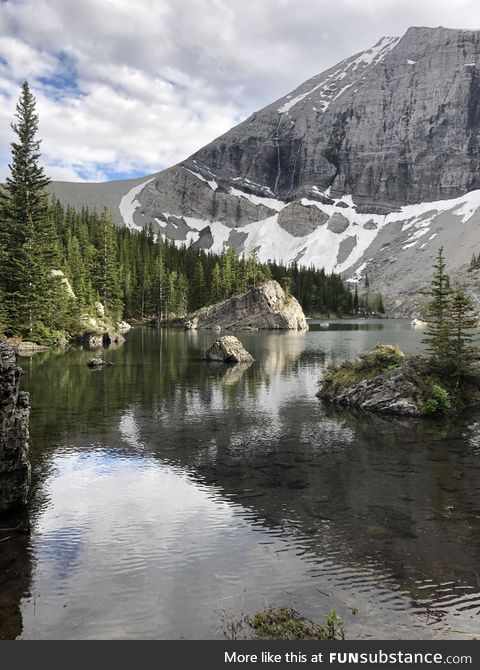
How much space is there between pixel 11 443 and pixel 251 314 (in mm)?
129486

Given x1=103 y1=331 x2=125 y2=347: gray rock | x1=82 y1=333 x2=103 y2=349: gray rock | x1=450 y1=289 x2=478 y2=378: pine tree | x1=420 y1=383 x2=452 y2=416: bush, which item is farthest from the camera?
x1=103 y1=331 x2=125 y2=347: gray rock

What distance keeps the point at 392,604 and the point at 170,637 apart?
4.57 meters

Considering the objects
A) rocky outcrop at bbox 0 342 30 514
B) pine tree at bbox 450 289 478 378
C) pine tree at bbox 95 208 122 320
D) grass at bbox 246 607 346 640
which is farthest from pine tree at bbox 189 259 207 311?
grass at bbox 246 607 346 640

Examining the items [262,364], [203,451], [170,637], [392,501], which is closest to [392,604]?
[170,637]

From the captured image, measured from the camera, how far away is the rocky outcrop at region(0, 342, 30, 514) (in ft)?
47.7

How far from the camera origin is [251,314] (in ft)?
471

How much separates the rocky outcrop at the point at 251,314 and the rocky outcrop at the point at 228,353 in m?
81.5

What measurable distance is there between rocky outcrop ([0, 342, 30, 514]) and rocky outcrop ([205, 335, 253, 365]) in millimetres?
41245

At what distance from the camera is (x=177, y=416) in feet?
94.6

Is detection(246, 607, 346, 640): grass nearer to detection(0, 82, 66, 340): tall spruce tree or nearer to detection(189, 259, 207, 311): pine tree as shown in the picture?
detection(0, 82, 66, 340): tall spruce tree

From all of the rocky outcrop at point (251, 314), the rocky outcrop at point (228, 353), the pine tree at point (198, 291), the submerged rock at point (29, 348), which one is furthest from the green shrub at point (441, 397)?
the pine tree at point (198, 291)

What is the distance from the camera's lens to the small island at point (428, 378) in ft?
98.1

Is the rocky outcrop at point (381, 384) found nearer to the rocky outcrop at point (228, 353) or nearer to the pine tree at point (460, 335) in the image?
the pine tree at point (460, 335)
